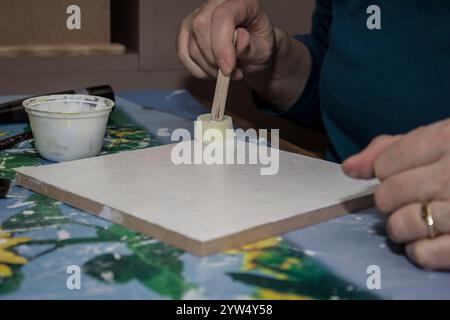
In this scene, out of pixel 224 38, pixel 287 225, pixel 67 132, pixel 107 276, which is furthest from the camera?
pixel 224 38

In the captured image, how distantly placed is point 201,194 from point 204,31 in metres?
0.47

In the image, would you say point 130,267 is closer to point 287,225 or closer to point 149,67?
point 287,225

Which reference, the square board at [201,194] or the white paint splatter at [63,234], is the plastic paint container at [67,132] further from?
the white paint splatter at [63,234]

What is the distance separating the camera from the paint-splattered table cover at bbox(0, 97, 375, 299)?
0.64 metres

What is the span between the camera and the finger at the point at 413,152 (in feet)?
2.22

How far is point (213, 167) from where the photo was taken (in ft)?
3.17

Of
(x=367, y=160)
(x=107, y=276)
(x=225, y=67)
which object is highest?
(x=225, y=67)

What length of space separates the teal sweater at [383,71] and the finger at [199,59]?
21cm

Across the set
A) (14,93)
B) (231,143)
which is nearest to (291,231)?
(231,143)

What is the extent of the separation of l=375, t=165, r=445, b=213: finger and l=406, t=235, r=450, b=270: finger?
1.6 inches

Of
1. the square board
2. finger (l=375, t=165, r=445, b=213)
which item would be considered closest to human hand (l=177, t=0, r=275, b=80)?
the square board

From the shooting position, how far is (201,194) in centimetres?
84

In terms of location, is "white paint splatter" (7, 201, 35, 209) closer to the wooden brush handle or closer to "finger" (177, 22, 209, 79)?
the wooden brush handle

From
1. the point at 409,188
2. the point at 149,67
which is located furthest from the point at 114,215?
the point at 149,67
